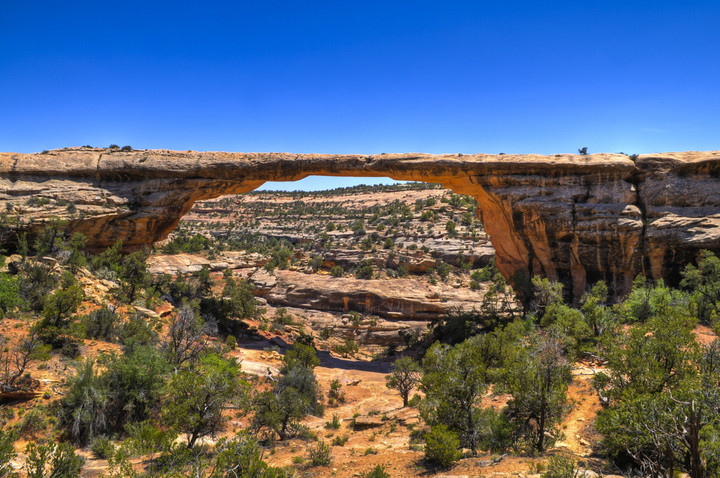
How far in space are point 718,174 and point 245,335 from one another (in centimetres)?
2924

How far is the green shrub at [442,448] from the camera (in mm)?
8570

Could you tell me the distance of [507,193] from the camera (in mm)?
22047

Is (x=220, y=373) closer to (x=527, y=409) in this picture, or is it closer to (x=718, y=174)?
(x=527, y=409)

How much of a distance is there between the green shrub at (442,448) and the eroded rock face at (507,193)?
1582 centimetres

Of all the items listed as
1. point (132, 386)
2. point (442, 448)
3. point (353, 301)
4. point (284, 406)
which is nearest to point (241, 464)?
point (442, 448)

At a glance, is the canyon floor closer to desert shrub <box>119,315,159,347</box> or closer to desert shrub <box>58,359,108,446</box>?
desert shrub <box>58,359,108,446</box>

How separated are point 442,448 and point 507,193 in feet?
55.0

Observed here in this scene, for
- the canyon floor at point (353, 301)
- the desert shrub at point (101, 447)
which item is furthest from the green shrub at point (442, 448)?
the desert shrub at point (101, 447)

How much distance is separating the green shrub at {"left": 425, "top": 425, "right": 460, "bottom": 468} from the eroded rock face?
1582 centimetres

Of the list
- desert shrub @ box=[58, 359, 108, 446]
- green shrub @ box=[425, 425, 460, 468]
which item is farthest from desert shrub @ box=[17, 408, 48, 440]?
green shrub @ box=[425, 425, 460, 468]

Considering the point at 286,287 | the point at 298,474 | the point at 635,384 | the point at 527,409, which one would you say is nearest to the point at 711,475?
the point at 635,384

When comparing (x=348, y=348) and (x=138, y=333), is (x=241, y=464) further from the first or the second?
(x=348, y=348)

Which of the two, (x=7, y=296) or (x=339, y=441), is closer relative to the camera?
(x=339, y=441)

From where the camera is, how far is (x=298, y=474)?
9.32 meters
